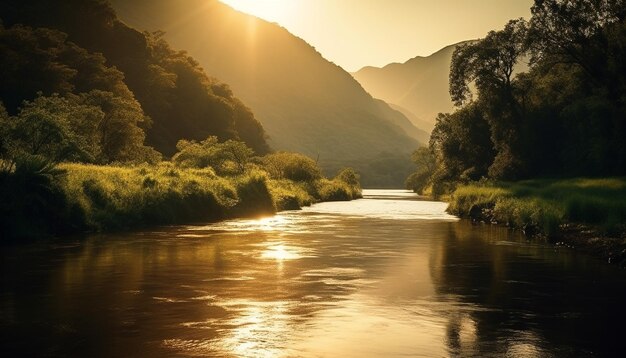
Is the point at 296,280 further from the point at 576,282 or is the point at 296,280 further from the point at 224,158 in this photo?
the point at 224,158

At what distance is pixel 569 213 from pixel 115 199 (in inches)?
1174

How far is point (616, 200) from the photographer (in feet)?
112

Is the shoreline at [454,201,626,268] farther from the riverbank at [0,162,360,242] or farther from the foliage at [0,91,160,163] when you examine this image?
the foliage at [0,91,160,163]

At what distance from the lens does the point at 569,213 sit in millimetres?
36094

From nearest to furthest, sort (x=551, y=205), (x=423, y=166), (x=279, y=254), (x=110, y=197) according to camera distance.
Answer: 1. (x=279, y=254)
2. (x=551, y=205)
3. (x=110, y=197)
4. (x=423, y=166)

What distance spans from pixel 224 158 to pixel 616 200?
4919 cm

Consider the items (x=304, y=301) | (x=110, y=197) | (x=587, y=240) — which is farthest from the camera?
(x=110, y=197)

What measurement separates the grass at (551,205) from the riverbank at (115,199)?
23.4 metres

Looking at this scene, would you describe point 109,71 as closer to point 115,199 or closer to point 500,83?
point 115,199

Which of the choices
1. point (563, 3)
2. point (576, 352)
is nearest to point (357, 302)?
point (576, 352)

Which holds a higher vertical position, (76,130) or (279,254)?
(76,130)

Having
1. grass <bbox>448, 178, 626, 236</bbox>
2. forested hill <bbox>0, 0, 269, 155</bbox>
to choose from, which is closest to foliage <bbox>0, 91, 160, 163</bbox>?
forested hill <bbox>0, 0, 269, 155</bbox>

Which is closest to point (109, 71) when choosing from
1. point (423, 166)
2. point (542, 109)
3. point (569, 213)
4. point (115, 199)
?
point (115, 199)

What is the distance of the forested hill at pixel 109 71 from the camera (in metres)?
70.2
